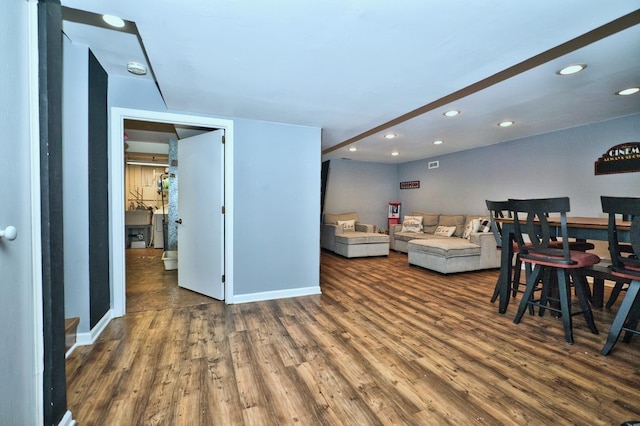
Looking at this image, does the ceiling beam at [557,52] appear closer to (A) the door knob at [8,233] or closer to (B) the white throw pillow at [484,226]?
(B) the white throw pillow at [484,226]

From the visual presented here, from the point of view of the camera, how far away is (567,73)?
2.38 meters

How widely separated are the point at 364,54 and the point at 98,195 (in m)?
2.45

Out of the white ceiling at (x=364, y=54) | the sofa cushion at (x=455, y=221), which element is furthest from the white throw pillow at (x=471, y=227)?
the white ceiling at (x=364, y=54)

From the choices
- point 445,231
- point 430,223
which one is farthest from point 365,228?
point 445,231

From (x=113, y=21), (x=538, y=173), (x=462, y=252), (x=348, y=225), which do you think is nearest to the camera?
(x=113, y=21)

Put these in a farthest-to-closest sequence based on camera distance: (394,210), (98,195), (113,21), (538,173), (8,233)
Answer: (394,210) < (538,173) < (98,195) < (113,21) < (8,233)

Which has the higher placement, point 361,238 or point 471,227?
point 471,227

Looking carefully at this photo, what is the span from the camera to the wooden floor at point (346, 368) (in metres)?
1.49

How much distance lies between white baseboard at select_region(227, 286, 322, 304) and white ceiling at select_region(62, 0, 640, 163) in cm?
202

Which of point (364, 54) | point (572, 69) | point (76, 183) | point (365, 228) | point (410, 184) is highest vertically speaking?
point (572, 69)

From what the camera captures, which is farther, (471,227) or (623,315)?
(471,227)

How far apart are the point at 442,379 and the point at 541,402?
20.0 inches

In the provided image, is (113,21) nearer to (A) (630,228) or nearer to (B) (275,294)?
(B) (275,294)

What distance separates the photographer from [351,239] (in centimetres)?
570
